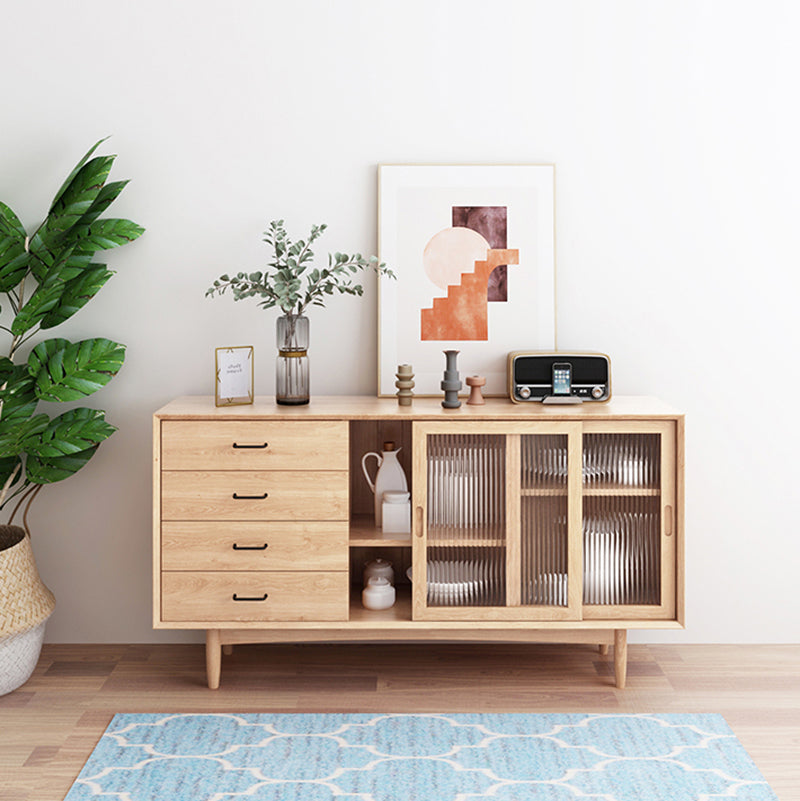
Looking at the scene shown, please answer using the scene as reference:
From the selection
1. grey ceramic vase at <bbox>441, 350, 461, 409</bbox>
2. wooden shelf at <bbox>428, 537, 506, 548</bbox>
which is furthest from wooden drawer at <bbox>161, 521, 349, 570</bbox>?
grey ceramic vase at <bbox>441, 350, 461, 409</bbox>

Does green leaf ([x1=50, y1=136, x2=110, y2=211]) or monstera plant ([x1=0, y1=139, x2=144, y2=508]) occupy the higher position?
green leaf ([x1=50, y1=136, x2=110, y2=211])

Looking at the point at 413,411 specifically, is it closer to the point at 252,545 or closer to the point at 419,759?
the point at 252,545

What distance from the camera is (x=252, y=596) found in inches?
103

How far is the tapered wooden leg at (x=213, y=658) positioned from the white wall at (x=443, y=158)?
653mm

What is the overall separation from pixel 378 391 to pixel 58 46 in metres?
1.58

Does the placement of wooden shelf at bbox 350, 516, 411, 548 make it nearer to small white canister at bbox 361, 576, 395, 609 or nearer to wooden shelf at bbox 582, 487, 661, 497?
small white canister at bbox 361, 576, 395, 609

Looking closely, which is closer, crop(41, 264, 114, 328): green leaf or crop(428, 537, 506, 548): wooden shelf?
crop(428, 537, 506, 548): wooden shelf

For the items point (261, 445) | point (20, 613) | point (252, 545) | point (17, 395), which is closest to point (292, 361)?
point (261, 445)

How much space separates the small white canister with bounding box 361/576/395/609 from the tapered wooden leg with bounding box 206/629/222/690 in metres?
0.47

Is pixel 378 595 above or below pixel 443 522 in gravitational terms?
below

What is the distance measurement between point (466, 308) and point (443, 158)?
0.51m

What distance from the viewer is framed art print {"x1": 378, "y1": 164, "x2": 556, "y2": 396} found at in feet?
9.55

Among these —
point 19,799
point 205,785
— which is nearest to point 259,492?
point 205,785

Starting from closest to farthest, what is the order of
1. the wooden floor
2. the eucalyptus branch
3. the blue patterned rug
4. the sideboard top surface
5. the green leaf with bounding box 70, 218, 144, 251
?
the blue patterned rug, the wooden floor, the sideboard top surface, the eucalyptus branch, the green leaf with bounding box 70, 218, 144, 251
